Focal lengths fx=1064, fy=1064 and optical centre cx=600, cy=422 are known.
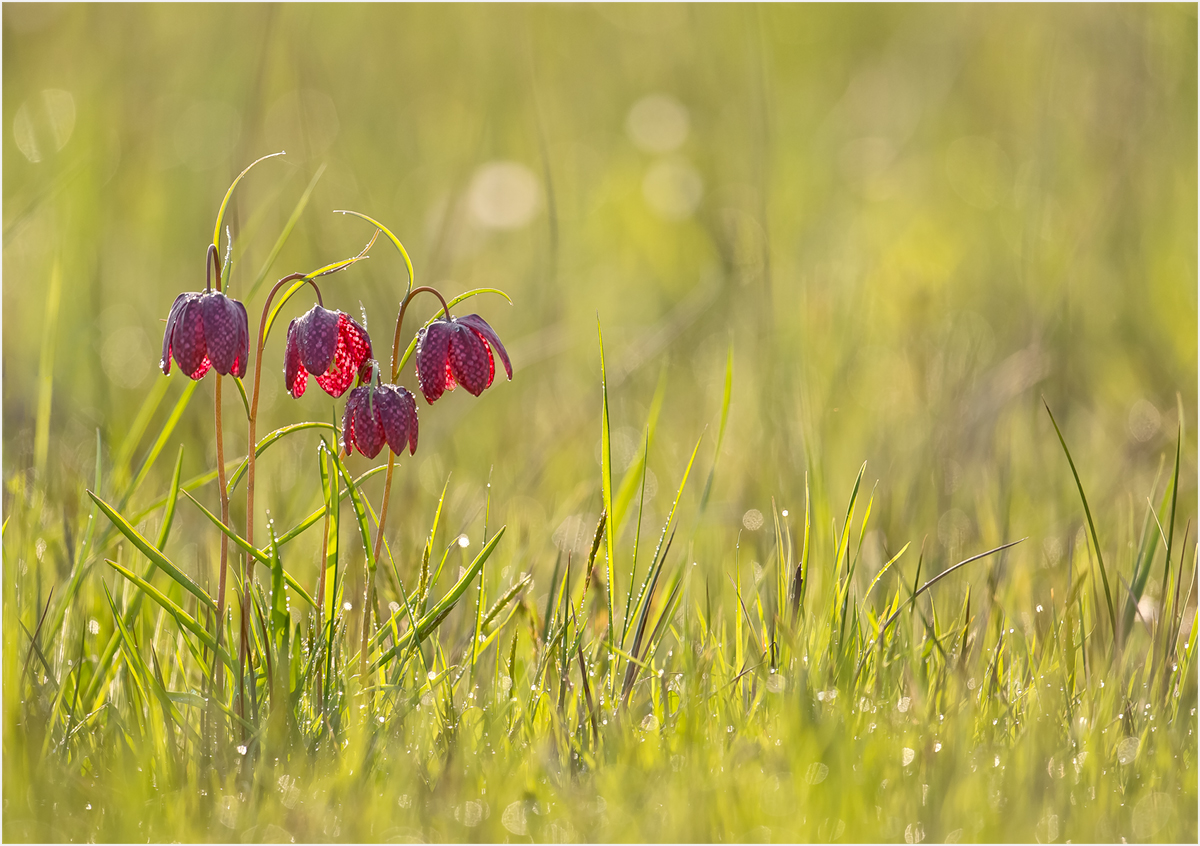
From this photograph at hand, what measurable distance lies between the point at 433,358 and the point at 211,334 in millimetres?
286

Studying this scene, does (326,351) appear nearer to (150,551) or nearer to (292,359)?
(292,359)

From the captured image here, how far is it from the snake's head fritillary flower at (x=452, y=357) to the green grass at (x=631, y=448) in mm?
82

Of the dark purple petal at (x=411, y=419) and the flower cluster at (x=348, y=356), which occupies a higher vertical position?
the flower cluster at (x=348, y=356)

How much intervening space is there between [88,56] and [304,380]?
3906 mm

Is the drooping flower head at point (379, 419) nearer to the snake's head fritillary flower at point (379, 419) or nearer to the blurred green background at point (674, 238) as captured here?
the snake's head fritillary flower at point (379, 419)

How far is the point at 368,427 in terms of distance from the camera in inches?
55.8

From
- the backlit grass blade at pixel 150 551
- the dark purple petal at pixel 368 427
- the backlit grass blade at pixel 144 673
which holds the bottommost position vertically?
the backlit grass blade at pixel 144 673

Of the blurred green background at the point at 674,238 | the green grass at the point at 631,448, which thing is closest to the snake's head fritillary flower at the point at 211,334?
the green grass at the point at 631,448

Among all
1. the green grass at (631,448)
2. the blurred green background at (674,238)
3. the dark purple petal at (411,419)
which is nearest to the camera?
the green grass at (631,448)

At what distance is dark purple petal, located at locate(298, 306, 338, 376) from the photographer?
4.54 feet

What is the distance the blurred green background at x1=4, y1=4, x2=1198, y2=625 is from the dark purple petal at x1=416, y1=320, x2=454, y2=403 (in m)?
0.56

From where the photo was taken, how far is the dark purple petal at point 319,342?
4.54ft

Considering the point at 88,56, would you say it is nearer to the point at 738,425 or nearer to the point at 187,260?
the point at 187,260

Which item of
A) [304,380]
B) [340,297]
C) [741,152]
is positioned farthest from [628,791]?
[741,152]
